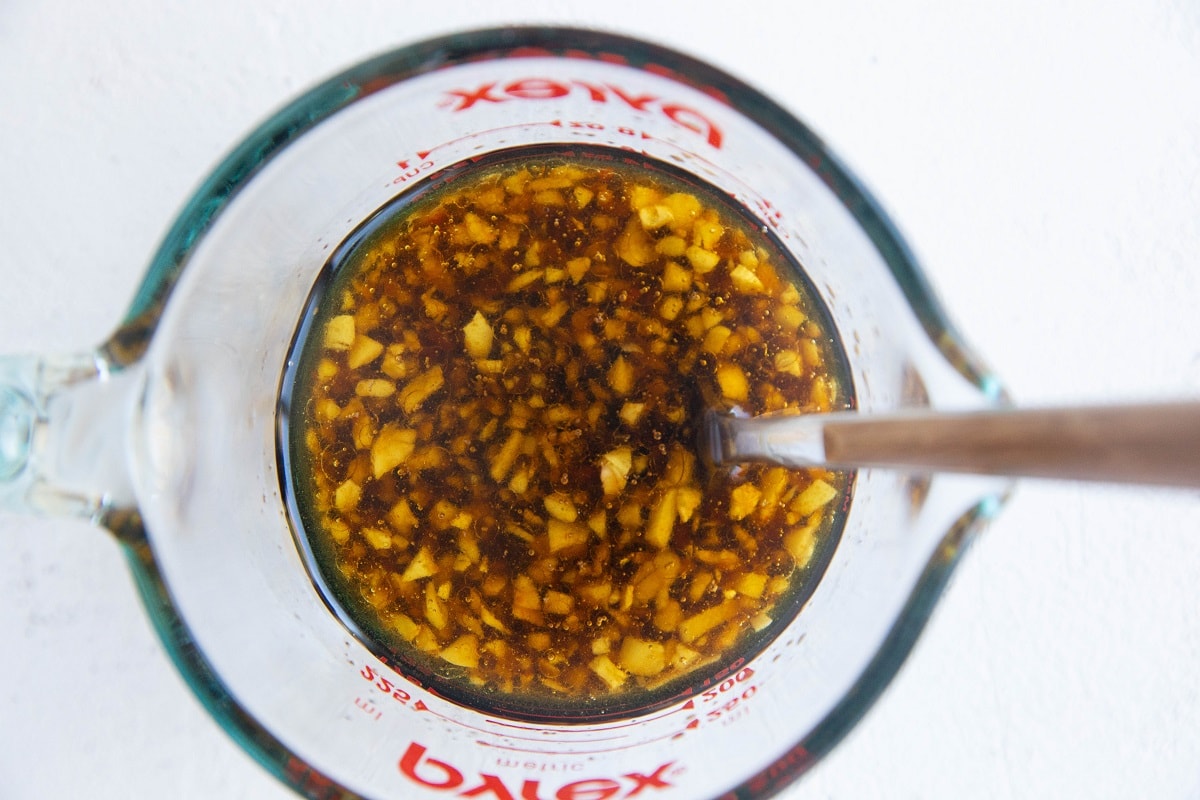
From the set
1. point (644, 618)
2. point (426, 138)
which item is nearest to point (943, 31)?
point (426, 138)

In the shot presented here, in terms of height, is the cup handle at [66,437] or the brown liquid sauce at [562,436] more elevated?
the brown liquid sauce at [562,436]

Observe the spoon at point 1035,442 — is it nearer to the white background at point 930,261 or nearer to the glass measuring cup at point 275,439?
the glass measuring cup at point 275,439

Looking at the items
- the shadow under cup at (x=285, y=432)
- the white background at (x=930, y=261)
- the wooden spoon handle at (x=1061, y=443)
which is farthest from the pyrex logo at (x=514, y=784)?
the wooden spoon handle at (x=1061, y=443)

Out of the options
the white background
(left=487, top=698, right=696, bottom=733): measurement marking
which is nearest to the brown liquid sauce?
(left=487, top=698, right=696, bottom=733): measurement marking

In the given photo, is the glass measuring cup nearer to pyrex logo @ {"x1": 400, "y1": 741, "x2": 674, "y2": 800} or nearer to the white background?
pyrex logo @ {"x1": 400, "y1": 741, "x2": 674, "y2": 800}

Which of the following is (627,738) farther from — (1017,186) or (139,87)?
(139,87)

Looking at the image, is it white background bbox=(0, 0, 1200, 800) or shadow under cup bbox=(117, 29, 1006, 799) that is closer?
shadow under cup bbox=(117, 29, 1006, 799)
